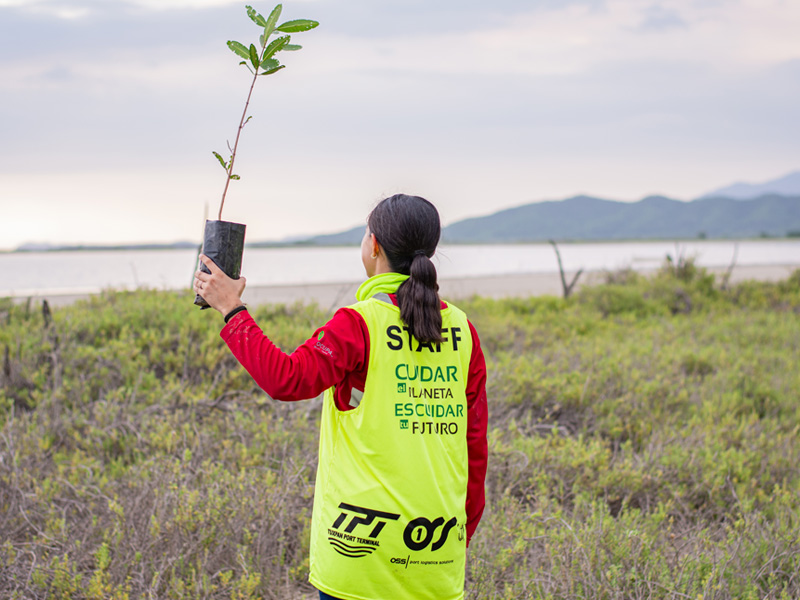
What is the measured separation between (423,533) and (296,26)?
1495mm

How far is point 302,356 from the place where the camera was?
183cm

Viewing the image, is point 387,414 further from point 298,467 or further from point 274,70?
point 298,467

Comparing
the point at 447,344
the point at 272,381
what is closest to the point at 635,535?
the point at 447,344

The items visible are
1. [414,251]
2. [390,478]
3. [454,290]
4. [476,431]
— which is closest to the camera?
[390,478]

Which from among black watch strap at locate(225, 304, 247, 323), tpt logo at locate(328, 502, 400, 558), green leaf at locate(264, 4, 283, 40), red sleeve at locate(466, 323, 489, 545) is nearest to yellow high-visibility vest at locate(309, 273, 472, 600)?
tpt logo at locate(328, 502, 400, 558)

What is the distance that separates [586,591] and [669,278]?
1194cm

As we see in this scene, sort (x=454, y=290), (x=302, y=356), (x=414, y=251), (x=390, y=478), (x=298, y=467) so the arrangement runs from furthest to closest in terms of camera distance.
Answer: (x=454, y=290), (x=298, y=467), (x=414, y=251), (x=390, y=478), (x=302, y=356)

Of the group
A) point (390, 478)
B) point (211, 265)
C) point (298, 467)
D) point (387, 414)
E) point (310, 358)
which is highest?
point (211, 265)

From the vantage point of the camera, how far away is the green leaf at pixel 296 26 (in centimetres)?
192

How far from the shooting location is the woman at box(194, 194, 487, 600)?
1892mm

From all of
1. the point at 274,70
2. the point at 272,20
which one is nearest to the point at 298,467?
the point at 274,70

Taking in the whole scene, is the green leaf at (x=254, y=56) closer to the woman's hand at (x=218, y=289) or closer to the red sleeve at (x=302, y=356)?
the woman's hand at (x=218, y=289)

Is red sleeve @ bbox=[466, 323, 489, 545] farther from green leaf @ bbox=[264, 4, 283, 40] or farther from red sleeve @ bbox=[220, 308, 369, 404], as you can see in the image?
green leaf @ bbox=[264, 4, 283, 40]

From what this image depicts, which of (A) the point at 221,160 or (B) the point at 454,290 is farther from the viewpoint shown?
(B) the point at 454,290
